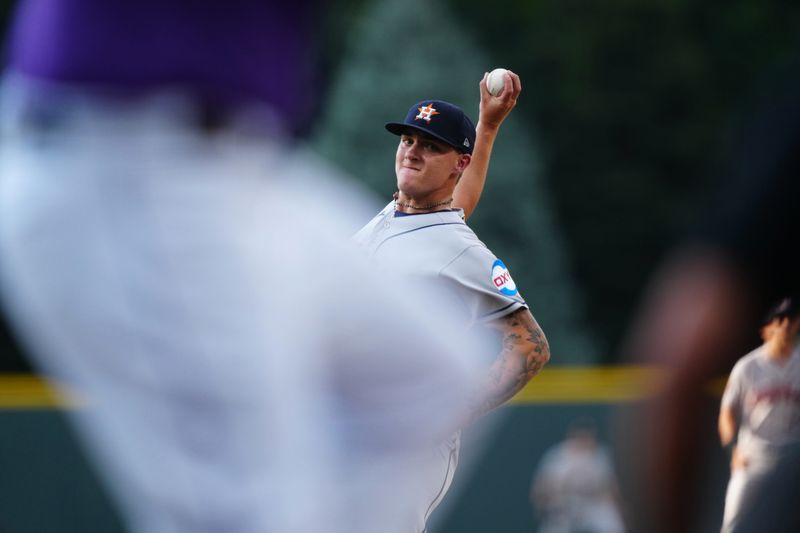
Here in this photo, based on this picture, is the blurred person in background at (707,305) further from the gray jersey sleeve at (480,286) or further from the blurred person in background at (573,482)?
the blurred person in background at (573,482)

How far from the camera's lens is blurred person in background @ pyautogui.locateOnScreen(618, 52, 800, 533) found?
238cm

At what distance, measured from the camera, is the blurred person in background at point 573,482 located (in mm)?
14719

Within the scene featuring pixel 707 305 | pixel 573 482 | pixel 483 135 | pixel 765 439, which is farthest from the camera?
pixel 573 482

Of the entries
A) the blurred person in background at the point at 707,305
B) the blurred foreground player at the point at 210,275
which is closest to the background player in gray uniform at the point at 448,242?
the blurred person in background at the point at 707,305

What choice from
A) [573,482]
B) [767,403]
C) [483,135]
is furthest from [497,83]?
[573,482]

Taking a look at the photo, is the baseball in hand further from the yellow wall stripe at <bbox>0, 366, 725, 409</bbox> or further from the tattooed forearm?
the yellow wall stripe at <bbox>0, 366, 725, 409</bbox>

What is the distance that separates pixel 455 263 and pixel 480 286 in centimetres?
11

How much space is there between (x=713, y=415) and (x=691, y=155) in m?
35.6

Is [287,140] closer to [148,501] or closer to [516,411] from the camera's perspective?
[148,501]

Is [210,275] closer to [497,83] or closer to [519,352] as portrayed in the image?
[519,352]

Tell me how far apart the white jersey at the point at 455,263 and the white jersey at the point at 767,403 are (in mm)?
861

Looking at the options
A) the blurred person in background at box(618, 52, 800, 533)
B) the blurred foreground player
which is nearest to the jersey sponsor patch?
the blurred person in background at box(618, 52, 800, 533)

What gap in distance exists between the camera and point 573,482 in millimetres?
15102

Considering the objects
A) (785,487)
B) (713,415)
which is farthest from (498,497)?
(713,415)
